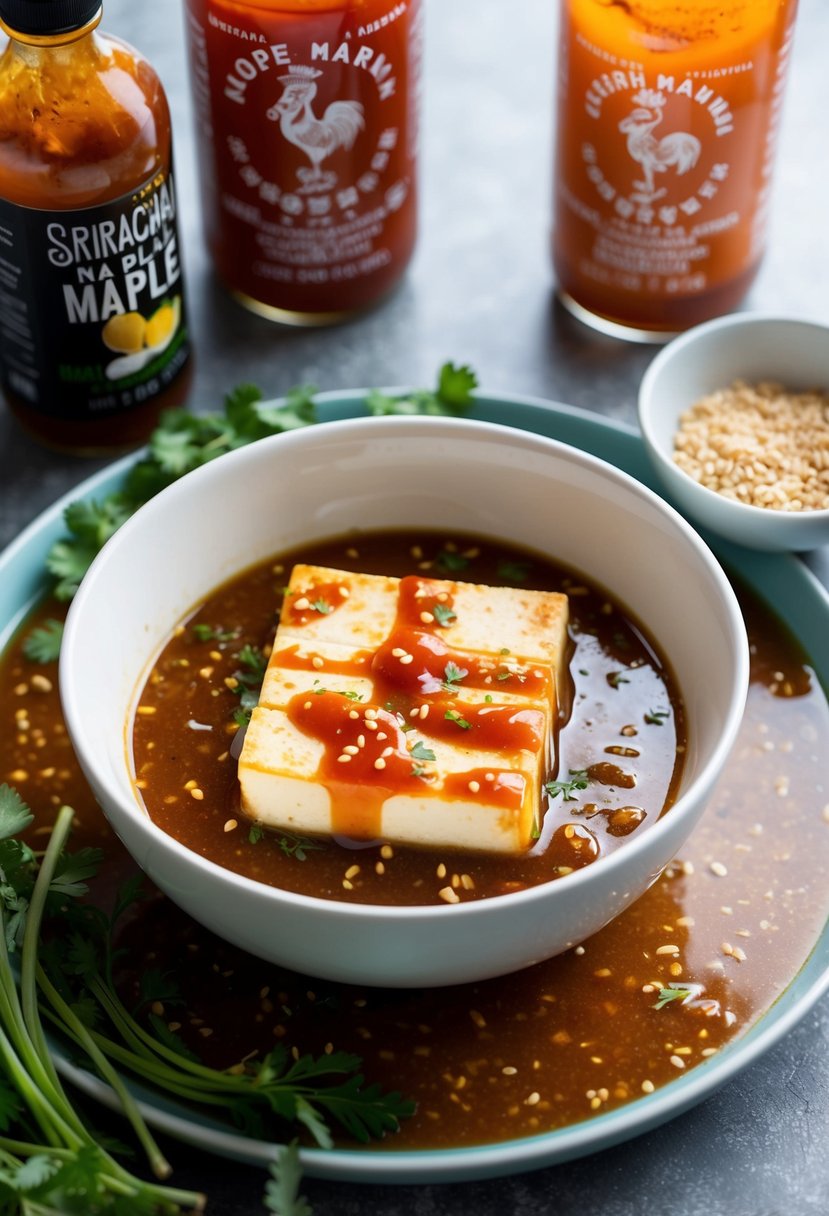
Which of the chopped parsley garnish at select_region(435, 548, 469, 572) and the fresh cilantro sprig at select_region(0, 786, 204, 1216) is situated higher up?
the chopped parsley garnish at select_region(435, 548, 469, 572)

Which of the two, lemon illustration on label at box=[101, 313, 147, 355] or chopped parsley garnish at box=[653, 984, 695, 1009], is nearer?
chopped parsley garnish at box=[653, 984, 695, 1009]

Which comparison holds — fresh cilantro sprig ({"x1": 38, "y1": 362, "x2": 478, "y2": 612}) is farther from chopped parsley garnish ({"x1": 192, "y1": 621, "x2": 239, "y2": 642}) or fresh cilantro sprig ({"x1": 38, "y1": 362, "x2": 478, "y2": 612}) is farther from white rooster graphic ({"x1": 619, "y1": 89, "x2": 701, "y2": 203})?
white rooster graphic ({"x1": 619, "y1": 89, "x2": 701, "y2": 203})

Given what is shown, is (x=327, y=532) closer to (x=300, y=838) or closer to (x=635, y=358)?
(x=300, y=838)

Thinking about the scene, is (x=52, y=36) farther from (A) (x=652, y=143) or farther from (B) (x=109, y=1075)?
(B) (x=109, y=1075)

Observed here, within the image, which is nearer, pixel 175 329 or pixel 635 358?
pixel 175 329

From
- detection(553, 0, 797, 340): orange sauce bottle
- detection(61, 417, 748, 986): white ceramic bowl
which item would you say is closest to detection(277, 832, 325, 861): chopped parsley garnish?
detection(61, 417, 748, 986): white ceramic bowl

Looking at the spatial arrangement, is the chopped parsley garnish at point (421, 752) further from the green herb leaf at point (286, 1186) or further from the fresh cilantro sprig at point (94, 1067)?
the green herb leaf at point (286, 1186)

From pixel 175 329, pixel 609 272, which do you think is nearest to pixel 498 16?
pixel 609 272
